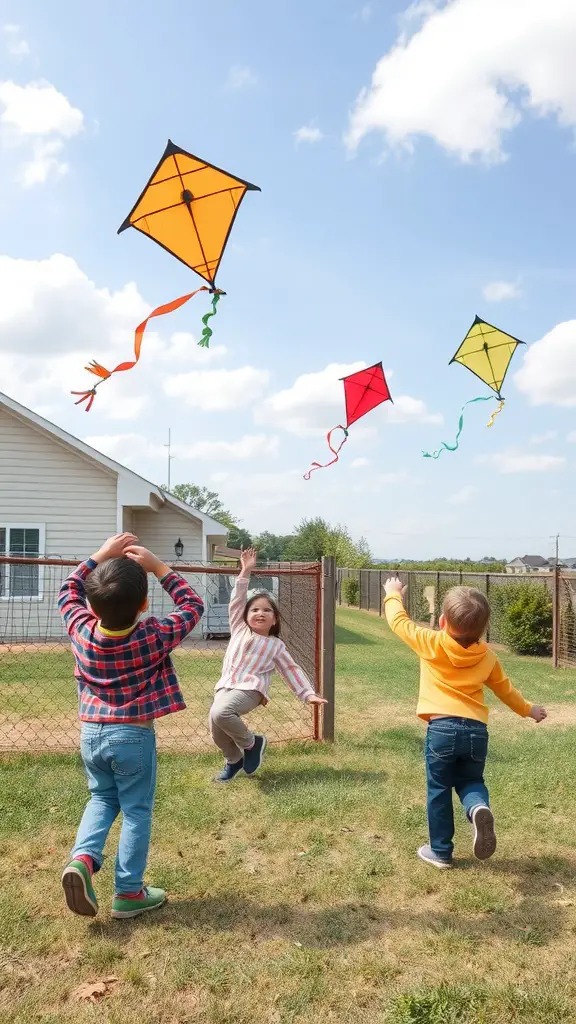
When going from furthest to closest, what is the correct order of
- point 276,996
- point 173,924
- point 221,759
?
1. point 221,759
2. point 173,924
3. point 276,996

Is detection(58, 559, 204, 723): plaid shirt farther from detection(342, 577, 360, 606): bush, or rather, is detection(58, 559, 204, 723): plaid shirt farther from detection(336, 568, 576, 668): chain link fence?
detection(342, 577, 360, 606): bush

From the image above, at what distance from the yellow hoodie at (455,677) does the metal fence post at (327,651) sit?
236cm

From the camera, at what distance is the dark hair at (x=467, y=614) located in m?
3.45

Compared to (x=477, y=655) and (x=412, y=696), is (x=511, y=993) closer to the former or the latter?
(x=477, y=655)

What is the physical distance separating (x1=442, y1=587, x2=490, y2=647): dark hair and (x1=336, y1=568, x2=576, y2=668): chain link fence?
10046 mm

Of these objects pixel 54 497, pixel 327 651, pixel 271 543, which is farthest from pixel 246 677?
pixel 271 543

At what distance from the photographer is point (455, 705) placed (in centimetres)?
354

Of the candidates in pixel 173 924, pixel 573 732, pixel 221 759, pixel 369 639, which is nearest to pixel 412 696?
pixel 573 732

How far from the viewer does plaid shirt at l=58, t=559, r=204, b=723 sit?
9.73 ft

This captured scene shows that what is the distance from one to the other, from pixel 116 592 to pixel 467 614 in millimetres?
1648

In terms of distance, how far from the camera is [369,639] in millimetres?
16484

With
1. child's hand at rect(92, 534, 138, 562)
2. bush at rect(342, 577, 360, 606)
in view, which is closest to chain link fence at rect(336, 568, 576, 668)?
bush at rect(342, 577, 360, 606)

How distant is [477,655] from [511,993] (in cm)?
143

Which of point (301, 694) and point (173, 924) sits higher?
point (301, 694)
